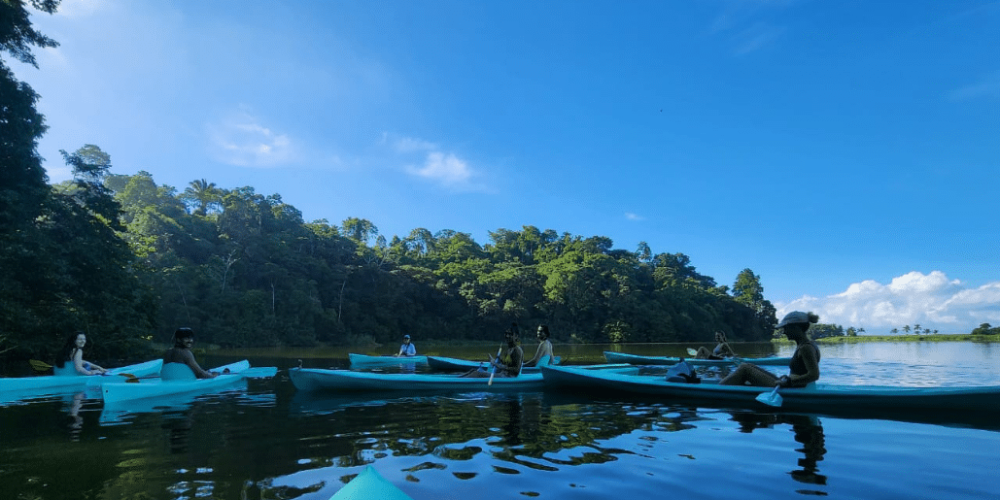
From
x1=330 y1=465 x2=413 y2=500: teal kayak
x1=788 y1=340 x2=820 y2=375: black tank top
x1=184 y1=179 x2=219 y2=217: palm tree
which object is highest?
x1=184 y1=179 x2=219 y2=217: palm tree

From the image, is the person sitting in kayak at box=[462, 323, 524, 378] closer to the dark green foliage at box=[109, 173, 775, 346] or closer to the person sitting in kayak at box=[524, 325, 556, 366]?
the person sitting in kayak at box=[524, 325, 556, 366]

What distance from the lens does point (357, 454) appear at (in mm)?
4117

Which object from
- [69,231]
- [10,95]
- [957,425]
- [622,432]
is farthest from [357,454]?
[10,95]

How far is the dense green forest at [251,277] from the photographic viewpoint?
42.9 ft

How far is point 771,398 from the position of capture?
6266mm

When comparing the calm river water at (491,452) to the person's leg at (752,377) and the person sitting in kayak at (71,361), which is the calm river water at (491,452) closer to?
the person's leg at (752,377)

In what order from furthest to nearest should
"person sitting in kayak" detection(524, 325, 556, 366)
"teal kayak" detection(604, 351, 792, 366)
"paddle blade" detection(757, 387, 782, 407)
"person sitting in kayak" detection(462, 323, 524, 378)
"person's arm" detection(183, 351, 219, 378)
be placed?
1. "teal kayak" detection(604, 351, 792, 366)
2. "person sitting in kayak" detection(524, 325, 556, 366)
3. "person sitting in kayak" detection(462, 323, 524, 378)
4. "person's arm" detection(183, 351, 219, 378)
5. "paddle blade" detection(757, 387, 782, 407)

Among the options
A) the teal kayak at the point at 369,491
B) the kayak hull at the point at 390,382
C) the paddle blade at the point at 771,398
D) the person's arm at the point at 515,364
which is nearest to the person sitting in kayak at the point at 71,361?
the kayak hull at the point at 390,382

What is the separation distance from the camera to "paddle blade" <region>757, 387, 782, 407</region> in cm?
621

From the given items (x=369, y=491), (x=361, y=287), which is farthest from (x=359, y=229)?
(x=369, y=491)

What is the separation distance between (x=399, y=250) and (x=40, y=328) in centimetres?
4350

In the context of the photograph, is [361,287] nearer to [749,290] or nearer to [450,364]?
[450,364]

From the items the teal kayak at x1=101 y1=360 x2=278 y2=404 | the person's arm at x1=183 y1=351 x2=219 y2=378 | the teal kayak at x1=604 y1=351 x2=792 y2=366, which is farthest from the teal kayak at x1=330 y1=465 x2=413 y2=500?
the teal kayak at x1=604 y1=351 x2=792 y2=366

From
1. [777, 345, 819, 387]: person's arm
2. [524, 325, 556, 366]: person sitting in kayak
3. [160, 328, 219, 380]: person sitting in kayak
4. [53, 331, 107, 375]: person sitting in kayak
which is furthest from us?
[524, 325, 556, 366]: person sitting in kayak
